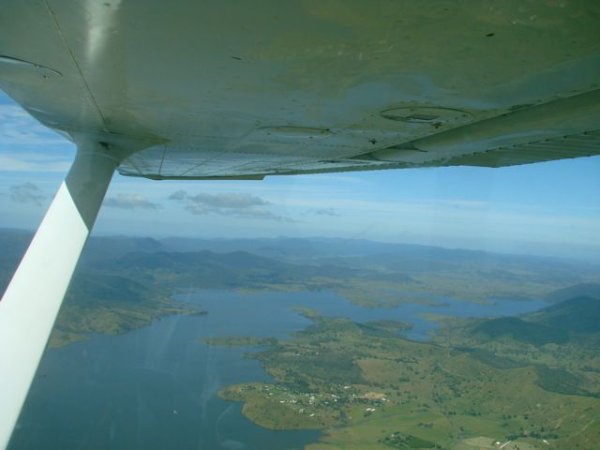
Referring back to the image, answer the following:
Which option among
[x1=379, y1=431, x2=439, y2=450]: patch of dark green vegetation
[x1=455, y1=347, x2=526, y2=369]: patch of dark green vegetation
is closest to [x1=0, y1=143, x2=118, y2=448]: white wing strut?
[x1=379, y1=431, x2=439, y2=450]: patch of dark green vegetation

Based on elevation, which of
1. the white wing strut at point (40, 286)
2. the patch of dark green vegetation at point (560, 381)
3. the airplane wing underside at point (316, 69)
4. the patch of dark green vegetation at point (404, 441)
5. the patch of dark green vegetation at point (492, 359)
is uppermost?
the airplane wing underside at point (316, 69)

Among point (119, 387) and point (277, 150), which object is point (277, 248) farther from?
point (277, 150)

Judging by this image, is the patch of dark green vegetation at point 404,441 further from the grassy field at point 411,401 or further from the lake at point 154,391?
the lake at point 154,391

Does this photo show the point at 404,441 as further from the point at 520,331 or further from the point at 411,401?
the point at 520,331

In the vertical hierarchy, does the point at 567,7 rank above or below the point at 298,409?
above

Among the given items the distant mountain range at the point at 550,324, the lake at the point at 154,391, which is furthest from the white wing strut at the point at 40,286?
the distant mountain range at the point at 550,324

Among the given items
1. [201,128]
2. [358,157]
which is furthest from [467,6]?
[358,157]
